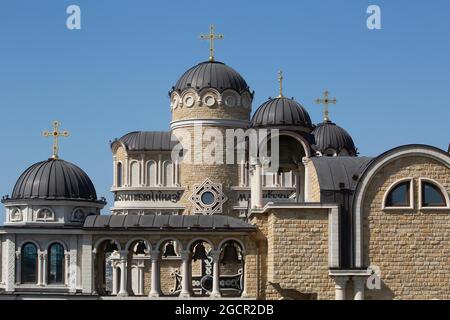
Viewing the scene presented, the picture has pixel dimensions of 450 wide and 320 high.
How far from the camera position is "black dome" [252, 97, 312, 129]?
48219 mm

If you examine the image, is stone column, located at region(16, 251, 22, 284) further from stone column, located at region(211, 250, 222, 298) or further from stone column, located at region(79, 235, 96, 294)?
stone column, located at region(211, 250, 222, 298)

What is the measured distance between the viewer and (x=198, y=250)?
55.6 meters

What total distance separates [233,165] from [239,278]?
1360 centimetres

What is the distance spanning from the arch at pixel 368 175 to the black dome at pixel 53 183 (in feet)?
69.4

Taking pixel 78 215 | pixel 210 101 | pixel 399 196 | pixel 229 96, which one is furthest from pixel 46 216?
pixel 399 196

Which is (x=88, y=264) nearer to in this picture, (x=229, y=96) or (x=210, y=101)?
(x=210, y=101)

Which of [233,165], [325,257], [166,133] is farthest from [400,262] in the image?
[166,133]

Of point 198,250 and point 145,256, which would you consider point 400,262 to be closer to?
point 198,250

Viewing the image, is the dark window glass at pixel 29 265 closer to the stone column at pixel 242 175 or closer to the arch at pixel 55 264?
the arch at pixel 55 264

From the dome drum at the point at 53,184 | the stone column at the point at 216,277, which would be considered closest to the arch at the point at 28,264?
the dome drum at the point at 53,184

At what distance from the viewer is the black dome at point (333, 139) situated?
7162 cm

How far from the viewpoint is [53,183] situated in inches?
2156

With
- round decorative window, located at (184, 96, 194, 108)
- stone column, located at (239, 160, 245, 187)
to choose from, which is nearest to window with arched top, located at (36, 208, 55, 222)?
round decorative window, located at (184, 96, 194, 108)

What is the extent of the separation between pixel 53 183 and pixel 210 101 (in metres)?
13.3
